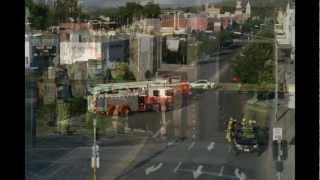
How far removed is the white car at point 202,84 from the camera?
2.37 m

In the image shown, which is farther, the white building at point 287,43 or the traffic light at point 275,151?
the traffic light at point 275,151

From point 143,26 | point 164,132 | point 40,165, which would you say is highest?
point 143,26

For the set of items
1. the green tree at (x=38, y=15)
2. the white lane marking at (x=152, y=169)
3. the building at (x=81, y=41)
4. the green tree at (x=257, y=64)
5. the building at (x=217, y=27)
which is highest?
the green tree at (x=38, y=15)

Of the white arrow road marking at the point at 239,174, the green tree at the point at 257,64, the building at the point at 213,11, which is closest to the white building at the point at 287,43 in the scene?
the green tree at the point at 257,64

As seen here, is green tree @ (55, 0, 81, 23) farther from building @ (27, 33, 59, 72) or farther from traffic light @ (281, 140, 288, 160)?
traffic light @ (281, 140, 288, 160)

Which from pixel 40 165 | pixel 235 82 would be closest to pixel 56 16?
pixel 40 165

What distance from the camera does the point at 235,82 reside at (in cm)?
238

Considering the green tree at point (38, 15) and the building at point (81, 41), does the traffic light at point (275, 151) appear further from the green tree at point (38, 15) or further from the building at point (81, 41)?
the green tree at point (38, 15)

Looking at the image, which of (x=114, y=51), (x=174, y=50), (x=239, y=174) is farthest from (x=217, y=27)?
(x=239, y=174)

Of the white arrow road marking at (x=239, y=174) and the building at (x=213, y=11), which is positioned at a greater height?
the building at (x=213, y=11)

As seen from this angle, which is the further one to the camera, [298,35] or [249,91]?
[249,91]

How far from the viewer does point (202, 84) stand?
238cm
